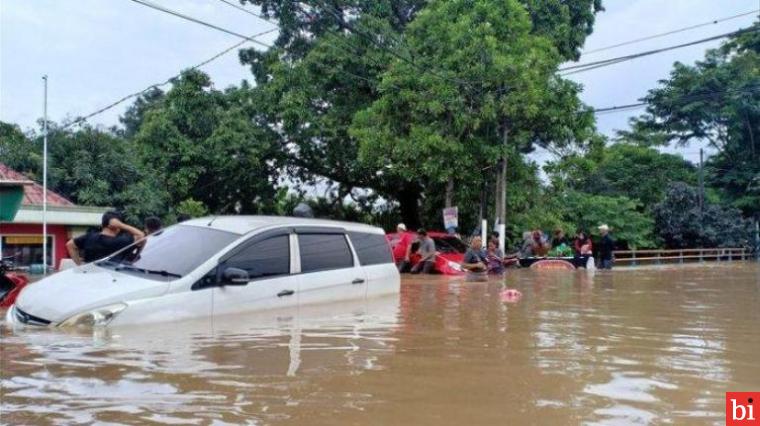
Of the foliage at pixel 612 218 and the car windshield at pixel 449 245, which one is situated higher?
the foliage at pixel 612 218

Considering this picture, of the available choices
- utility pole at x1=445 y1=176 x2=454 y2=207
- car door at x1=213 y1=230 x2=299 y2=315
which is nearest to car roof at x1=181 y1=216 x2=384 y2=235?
car door at x1=213 y1=230 x2=299 y2=315

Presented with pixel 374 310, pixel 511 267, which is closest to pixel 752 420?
pixel 374 310

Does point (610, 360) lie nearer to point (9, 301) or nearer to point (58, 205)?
point (9, 301)

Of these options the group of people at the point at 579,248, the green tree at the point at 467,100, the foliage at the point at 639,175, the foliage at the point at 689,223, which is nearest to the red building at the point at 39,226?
the green tree at the point at 467,100

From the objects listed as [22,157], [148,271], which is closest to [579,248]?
[148,271]

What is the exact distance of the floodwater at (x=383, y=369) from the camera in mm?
4418

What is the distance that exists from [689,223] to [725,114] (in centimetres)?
957

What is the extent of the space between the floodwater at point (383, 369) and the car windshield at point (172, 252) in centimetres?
61

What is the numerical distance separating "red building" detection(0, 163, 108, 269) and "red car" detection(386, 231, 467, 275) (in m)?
8.19

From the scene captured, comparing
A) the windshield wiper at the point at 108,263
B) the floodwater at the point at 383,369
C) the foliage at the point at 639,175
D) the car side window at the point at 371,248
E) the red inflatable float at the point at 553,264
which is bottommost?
the floodwater at the point at 383,369

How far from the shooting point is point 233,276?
22.7 ft

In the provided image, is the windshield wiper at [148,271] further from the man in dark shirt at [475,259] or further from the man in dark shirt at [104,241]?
the man in dark shirt at [475,259]

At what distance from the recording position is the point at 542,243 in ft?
68.4

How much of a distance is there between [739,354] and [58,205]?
16.9 meters
